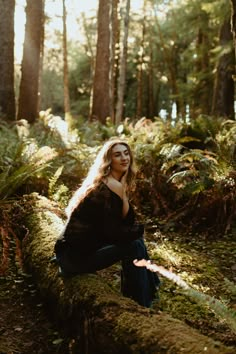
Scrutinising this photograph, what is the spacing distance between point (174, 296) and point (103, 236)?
44.1 inches

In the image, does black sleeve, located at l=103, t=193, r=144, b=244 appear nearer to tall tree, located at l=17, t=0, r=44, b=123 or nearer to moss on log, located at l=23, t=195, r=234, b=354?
moss on log, located at l=23, t=195, r=234, b=354

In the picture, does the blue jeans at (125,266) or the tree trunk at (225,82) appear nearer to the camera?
the blue jeans at (125,266)

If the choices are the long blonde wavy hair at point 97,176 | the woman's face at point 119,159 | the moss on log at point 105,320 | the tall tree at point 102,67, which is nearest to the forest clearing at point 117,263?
the moss on log at point 105,320

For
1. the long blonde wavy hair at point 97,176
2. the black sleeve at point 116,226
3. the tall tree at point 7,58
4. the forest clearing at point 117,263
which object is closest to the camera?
the forest clearing at point 117,263

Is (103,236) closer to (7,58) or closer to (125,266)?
(125,266)

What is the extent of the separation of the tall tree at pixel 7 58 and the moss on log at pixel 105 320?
900 centimetres

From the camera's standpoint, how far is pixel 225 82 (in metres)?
15.5

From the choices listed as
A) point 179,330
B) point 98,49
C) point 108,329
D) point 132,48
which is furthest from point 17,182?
point 132,48

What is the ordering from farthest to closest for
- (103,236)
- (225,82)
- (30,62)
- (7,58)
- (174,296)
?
1. (225,82)
2. (30,62)
3. (7,58)
4. (174,296)
5. (103,236)

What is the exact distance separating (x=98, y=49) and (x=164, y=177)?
29.9 ft

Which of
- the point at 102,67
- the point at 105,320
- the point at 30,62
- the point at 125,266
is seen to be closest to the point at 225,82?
the point at 102,67

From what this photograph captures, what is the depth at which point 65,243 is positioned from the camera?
396cm

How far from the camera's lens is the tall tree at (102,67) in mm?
14883

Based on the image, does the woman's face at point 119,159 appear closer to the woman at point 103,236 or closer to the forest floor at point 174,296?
the woman at point 103,236
